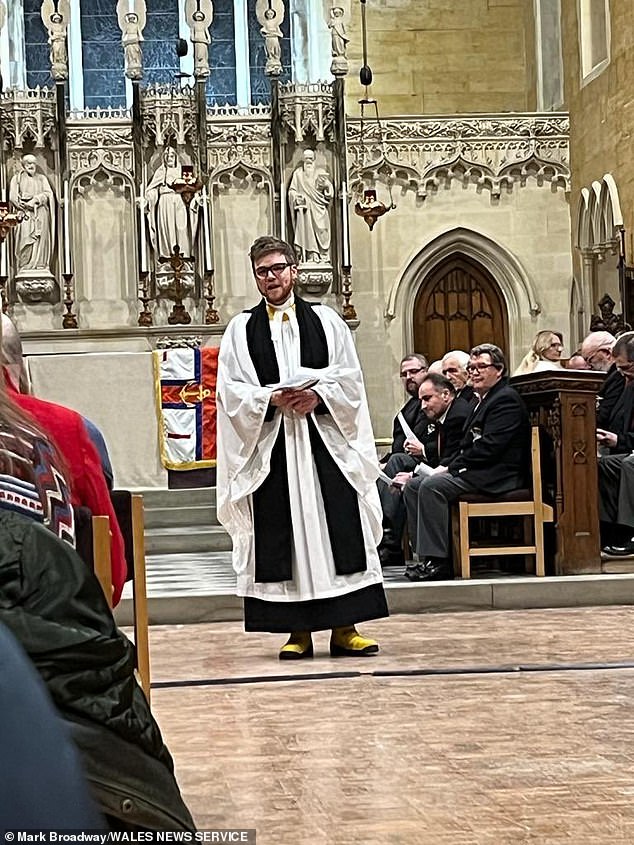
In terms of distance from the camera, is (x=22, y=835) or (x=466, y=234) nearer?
(x=22, y=835)

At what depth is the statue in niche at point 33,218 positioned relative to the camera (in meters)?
13.7

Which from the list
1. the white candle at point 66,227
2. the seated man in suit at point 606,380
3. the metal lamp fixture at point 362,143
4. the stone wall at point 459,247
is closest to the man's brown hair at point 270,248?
the seated man in suit at point 606,380

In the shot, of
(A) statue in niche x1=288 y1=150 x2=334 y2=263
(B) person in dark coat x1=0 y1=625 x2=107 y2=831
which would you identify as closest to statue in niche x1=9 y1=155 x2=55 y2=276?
(A) statue in niche x1=288 y1=150 x2=334 y2=263

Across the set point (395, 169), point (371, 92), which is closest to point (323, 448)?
point (395, 169)

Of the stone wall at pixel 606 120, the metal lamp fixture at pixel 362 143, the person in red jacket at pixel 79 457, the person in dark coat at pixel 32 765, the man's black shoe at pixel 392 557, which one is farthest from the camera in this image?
the stone wall at pixel 606 120

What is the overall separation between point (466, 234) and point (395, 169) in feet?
3.32

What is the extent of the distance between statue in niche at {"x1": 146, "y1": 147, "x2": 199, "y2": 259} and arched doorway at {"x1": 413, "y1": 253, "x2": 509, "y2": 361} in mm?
2931

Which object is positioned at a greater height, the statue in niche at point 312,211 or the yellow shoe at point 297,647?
the statue in niche at point 312,211

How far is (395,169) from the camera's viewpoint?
15.1 metres

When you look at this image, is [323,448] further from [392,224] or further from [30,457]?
[392,224]

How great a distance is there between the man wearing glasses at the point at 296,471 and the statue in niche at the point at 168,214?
7780mm

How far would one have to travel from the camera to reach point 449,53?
17.1 m

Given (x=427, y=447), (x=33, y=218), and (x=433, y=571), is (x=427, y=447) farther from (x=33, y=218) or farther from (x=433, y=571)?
(x=33, y=218)

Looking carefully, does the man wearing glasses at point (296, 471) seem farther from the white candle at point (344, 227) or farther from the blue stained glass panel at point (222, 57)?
the blue stained glass panel at point (222, 57)
